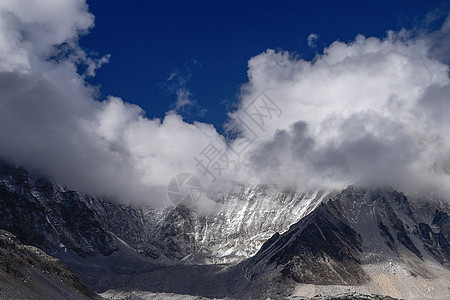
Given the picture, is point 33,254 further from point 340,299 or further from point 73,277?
point 340,299

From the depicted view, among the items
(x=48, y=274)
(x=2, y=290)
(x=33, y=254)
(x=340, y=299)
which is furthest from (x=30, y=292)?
(x=340, y=299)

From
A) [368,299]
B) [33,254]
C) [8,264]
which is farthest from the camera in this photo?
[368,299]

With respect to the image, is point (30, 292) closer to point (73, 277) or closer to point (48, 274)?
point (48, 274)

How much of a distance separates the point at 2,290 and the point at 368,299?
153 meters

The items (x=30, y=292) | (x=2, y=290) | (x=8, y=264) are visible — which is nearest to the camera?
(x=2, y=290)

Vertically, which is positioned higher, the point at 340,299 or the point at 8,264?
the point at 8,264

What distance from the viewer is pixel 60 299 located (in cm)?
10762

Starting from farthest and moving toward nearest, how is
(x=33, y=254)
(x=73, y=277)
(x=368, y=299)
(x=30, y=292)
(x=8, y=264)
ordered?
(x=368, y=299), (x=73, y=277), (x=33, y=254), (x=8, y=264), (x=30, y=292)

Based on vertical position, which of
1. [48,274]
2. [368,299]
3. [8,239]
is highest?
[8,239]

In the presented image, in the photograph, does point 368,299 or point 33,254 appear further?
point 368,299

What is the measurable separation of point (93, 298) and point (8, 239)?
3100 centimetres

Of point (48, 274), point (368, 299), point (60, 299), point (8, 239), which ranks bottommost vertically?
point (368, 299)

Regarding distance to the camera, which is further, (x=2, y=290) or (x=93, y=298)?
(x=93, y=298)

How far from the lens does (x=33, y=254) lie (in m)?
132
